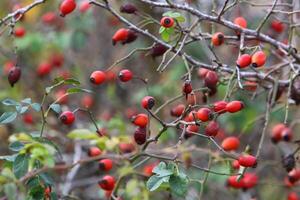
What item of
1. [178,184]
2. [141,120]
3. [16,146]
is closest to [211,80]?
[141,120]

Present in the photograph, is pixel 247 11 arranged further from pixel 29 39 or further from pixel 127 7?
pixel 127 7

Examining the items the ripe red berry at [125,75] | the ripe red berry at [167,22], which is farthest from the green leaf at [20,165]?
the ripe red berry at [167,22]

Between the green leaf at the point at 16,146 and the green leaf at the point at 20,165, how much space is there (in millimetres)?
68

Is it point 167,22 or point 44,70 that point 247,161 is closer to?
point 167,22

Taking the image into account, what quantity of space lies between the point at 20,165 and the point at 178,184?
1.34ft

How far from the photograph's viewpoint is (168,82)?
11.4 ft

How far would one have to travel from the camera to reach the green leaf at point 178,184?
1653mm

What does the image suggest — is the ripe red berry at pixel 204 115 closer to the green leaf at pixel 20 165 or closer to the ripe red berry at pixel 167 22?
the ripe red berry at pixel 167 22

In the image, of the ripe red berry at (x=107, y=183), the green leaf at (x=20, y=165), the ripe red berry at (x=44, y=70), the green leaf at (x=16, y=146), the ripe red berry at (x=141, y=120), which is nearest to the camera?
the green leaf at (x=20, y=165)

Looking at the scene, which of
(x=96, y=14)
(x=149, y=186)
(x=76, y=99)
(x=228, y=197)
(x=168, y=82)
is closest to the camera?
(x=149, y=186)

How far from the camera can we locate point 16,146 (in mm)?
1691

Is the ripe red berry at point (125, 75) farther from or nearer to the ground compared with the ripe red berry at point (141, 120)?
farther from the ground

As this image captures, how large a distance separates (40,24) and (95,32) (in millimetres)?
371

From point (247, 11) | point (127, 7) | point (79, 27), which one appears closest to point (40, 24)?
point (79, 27)
